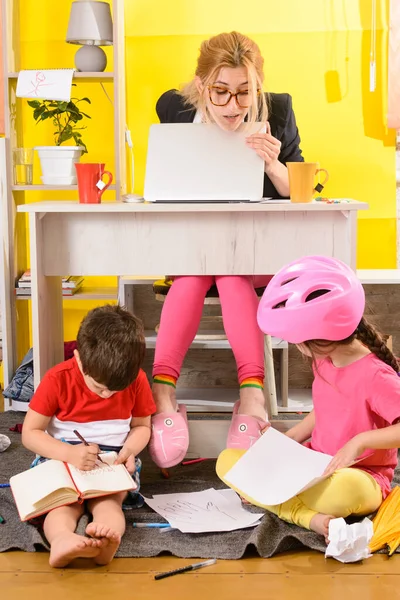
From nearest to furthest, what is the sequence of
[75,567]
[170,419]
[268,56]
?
1. [75,567]
2. [170,419]
3. [268,56]

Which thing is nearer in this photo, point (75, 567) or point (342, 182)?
point (75, 567)

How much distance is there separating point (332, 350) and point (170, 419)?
485 millimetres

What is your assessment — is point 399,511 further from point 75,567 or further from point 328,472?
point 75,567

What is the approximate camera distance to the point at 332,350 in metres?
1.96

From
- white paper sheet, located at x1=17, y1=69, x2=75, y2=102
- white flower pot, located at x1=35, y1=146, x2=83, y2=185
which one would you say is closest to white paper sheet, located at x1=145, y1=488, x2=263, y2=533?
white flower pot, located at x1=35, y1=146, x2=83, y2=185

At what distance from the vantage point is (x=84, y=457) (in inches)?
76.5

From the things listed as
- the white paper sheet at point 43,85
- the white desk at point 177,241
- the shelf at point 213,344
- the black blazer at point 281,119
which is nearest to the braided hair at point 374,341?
the white desk at point 177,241

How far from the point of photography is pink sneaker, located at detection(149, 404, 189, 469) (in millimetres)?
2156

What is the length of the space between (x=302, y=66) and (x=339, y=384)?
2002 millimetres

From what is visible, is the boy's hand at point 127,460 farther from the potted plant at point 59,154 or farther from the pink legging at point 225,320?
the potted plant at point 59,154

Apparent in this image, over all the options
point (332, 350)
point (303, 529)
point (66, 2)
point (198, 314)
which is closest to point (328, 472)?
point (303, 529)

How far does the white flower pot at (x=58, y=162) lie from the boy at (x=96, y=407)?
4.24ft

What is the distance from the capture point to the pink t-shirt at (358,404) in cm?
192

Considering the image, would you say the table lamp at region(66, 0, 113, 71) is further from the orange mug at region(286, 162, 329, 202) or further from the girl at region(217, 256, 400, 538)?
the girl at region(217, 256, 400, 538)
